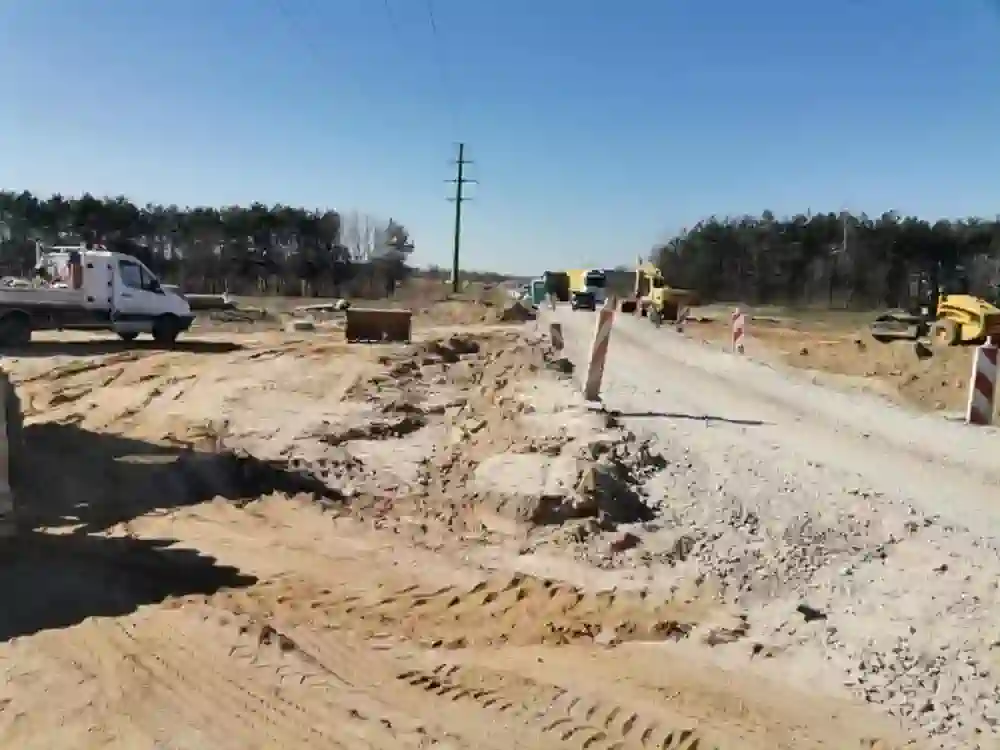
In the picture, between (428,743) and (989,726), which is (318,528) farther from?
(989,726)

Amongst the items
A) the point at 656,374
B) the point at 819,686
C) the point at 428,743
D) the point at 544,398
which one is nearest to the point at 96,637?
the point at 428,743

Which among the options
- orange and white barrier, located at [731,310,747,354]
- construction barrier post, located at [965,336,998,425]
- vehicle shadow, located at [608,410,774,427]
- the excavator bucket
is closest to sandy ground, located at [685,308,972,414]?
orange and white barrier, located at [731,310,747,354]

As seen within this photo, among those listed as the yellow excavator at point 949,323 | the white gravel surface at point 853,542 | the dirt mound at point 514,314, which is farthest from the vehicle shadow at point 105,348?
the yellow excavator at point 949,323

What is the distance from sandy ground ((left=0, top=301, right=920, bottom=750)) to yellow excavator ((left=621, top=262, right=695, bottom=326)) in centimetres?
3013

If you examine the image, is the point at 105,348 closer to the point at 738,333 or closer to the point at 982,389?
the point at 738,333

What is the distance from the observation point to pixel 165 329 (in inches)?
1033

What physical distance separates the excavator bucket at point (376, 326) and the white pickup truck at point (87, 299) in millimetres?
5387

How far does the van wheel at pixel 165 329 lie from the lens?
26094 millimetres

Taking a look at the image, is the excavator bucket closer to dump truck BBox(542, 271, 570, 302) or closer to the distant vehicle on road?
the distant vehicle on road

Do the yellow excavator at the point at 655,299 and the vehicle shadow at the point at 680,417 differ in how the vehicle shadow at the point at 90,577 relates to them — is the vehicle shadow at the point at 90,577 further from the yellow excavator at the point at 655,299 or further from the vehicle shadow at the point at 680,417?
the yellow excavator at the point at 655,299

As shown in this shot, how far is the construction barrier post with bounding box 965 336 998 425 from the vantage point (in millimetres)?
11703

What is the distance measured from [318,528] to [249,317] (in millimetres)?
32346

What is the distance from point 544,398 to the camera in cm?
1273

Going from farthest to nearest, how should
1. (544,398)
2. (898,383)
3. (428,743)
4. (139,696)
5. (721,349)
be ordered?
(721,349) → (898,383) → (544,398) → (139,696) → (428,743)
